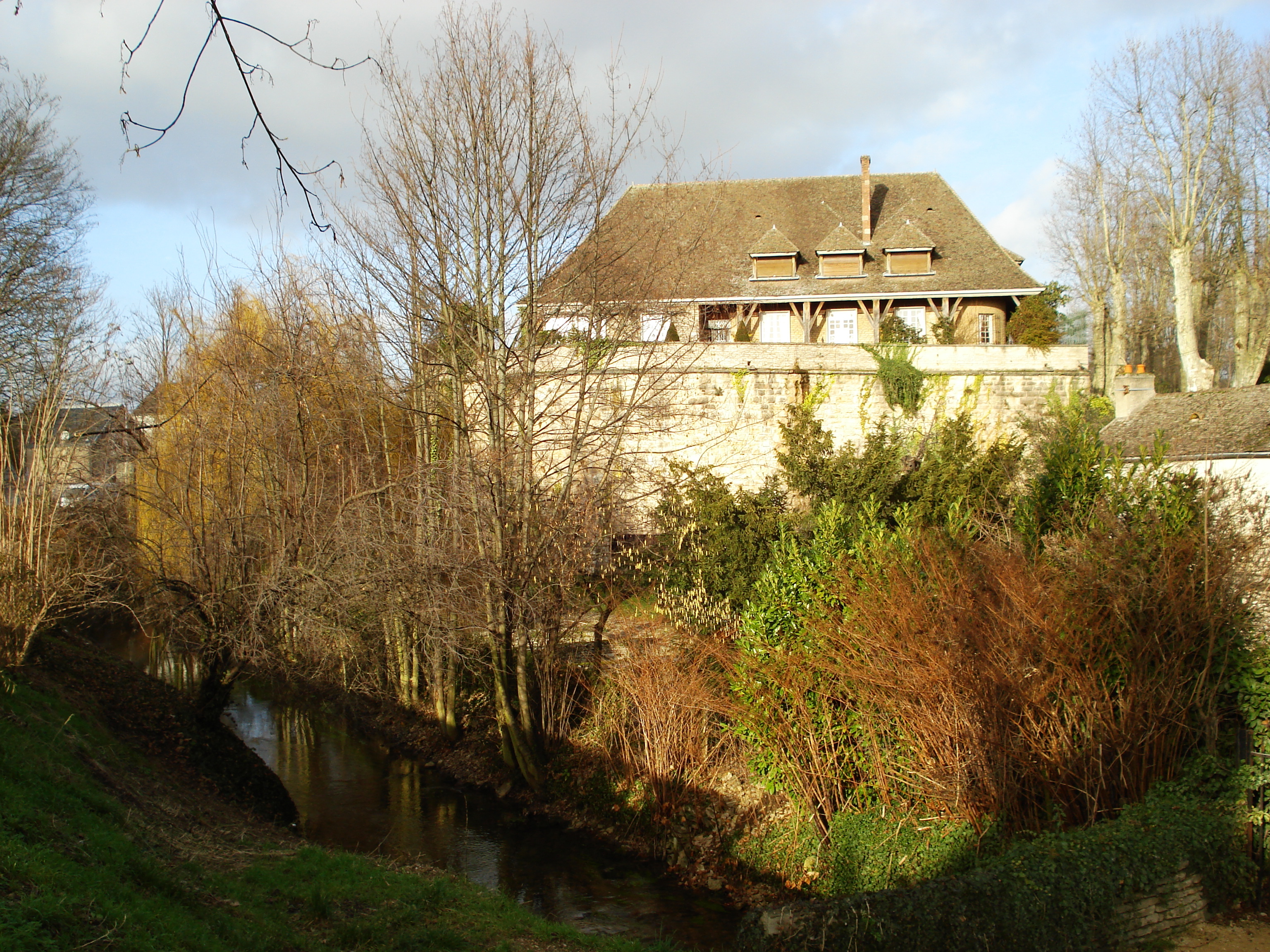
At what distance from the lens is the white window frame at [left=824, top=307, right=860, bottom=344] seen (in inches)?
896

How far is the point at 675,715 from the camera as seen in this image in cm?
1007

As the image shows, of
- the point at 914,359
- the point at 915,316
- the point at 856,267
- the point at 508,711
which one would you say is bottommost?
the point at 508,711

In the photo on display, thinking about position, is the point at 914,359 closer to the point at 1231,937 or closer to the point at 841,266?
the point at 841,266

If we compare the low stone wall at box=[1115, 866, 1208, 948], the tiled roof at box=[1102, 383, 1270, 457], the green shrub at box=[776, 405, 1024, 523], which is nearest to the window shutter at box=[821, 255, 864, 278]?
the green shrub at box=[776, 405, 1024, 523]

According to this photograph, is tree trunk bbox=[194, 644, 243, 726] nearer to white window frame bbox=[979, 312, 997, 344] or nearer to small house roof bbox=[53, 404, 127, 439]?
small house roof bbox=[53, 404, 127, 439]

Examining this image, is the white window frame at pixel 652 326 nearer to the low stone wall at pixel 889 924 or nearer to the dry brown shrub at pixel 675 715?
the dry brown shrub at pixel 675 715

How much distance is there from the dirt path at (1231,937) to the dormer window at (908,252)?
724 inches

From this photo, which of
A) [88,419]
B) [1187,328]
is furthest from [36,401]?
[1187,328]

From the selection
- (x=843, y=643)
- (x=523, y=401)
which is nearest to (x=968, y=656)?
(x=843, y=643)

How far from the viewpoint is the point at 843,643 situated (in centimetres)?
827

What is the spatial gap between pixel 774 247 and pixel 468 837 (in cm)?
1700

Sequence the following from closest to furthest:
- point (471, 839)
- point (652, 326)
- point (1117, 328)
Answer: point (471, 839) < point (652, 326) < point (1117, 328)

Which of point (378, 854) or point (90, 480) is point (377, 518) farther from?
point (378, 854)

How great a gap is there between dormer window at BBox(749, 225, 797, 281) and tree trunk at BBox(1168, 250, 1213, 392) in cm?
944
